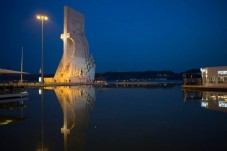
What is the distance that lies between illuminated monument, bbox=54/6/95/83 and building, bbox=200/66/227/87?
2414 centimetres

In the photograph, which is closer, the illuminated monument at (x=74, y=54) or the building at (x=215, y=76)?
the building at (x=215, y=76)

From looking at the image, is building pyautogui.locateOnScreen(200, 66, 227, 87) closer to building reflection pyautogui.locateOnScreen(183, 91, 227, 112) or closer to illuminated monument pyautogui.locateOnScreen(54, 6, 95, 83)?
building reflection pyautogui.locateOnScreen(183, 91, 227, 112)

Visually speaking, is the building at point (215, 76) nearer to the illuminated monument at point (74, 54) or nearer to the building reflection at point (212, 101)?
the building reflection at point (212, 101)

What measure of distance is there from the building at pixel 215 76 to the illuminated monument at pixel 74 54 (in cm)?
2414

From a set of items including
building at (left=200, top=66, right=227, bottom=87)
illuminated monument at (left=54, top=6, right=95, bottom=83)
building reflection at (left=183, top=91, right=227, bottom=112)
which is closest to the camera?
building reflection at (left=183, top=91, right=227, bottom=112)

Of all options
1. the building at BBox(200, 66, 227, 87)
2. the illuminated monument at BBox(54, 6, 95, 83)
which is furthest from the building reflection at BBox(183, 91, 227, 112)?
the illuminated monument at BBox(54, 6, 95, 83)

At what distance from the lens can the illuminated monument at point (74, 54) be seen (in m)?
42.8

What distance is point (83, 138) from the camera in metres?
5.71

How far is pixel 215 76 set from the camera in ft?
91.8

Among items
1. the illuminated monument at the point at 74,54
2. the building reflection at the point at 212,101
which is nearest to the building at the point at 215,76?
the building reflection at the point at 212,101

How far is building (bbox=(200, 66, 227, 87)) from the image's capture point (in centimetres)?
2695

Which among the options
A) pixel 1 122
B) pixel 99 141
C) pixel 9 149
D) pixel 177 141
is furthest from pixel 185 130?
pixel 1 122

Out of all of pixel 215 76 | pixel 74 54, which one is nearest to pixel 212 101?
pixel 215 76

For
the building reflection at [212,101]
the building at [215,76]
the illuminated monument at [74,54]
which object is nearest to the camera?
the building reflection at [212,101]
